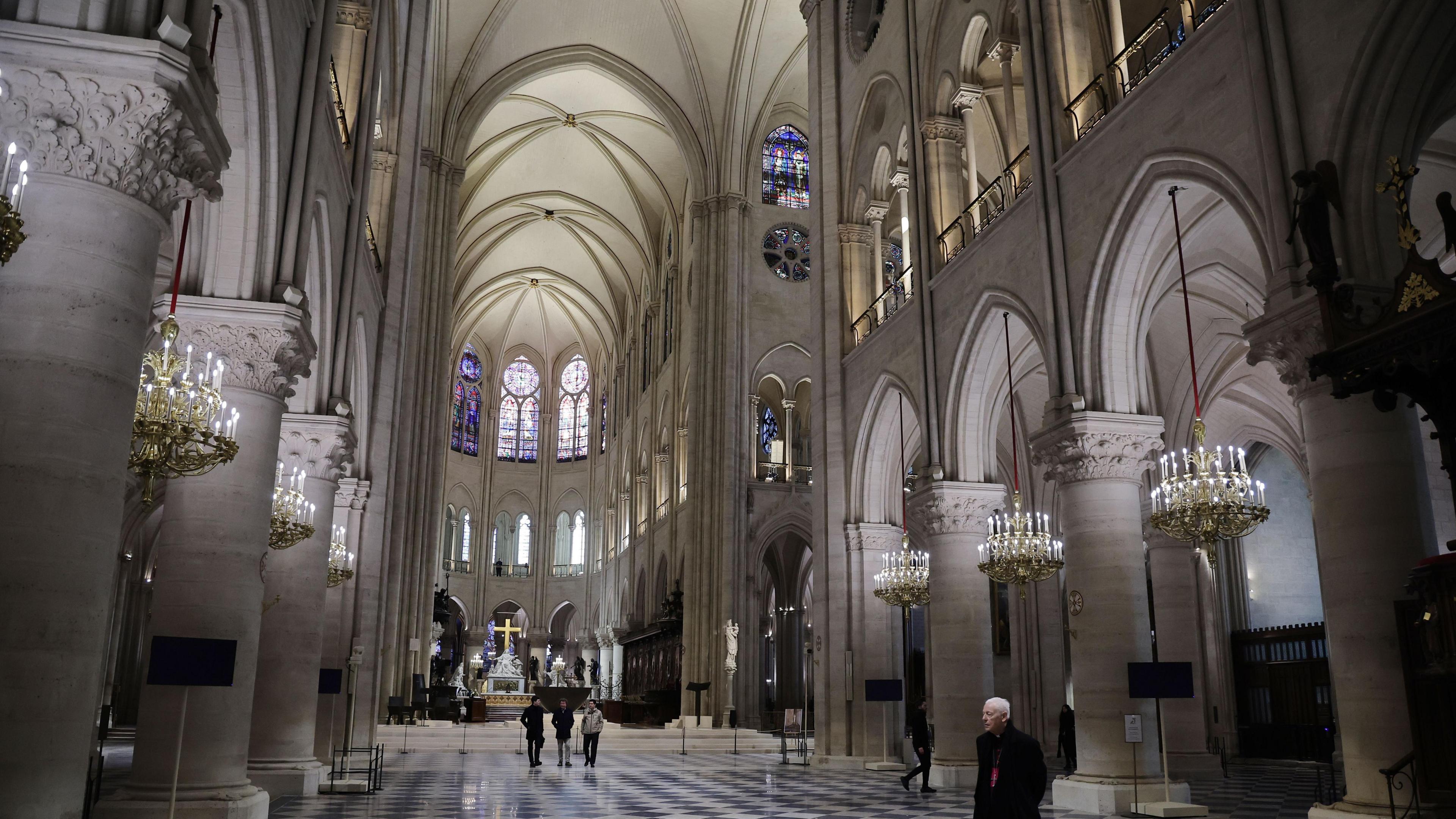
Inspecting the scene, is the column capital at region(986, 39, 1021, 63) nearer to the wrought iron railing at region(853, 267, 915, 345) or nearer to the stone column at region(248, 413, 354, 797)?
the wrought iron railing at region(853, 267, 915, 345)

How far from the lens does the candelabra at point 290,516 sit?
1080cm

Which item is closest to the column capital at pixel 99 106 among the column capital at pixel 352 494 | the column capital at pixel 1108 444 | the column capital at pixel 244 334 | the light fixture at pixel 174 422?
the light fixture at pixel 174 422

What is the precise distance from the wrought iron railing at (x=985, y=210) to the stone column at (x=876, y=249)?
2603 mm

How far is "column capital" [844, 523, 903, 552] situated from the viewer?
61.6ft

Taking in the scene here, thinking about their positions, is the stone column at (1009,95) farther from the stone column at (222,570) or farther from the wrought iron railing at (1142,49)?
the stone column at (222,570)

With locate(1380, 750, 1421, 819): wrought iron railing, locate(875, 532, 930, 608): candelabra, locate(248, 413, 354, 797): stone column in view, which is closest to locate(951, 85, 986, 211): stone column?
locate(875, 532, 930, 608): candelabra

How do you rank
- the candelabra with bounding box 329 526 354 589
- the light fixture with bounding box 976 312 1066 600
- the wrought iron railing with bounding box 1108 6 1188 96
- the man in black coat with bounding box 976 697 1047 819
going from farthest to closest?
the candelabra with bounding box 329 526 354 589, the light fixture with bounding box 976 312 1066 600, the wrought iron railing with bounding box 1108 6 1188 96, the man in black coat with bounding box 976 697 1047 819

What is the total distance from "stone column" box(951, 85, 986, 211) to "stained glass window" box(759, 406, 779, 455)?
15429 millimetres

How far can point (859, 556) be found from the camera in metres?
18.8

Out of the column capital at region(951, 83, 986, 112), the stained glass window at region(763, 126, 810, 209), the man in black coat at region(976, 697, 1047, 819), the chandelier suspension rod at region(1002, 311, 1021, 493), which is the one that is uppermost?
the stained glass window at region(763, 126, 810, 209)

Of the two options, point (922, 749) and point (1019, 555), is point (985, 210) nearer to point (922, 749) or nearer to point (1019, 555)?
point (1019, 555)

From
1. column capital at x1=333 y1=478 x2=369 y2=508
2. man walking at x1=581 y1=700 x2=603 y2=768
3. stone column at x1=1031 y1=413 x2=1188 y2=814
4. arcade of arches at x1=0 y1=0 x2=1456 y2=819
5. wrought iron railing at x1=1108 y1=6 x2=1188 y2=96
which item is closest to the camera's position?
arcade of arches at x1=0 y1=0 x2=1456 y2=819

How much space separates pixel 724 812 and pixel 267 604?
5.10m

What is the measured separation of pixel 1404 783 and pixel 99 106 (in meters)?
8.53
